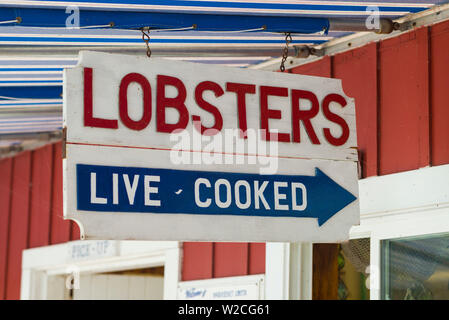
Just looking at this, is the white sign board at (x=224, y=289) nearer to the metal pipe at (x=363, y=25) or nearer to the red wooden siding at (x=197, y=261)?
the red wooden siding at (x=197, y=261)

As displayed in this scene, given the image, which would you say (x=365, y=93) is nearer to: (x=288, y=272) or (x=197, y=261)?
(x=288, y=272)

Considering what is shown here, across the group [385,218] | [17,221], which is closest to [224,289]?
[385,218]

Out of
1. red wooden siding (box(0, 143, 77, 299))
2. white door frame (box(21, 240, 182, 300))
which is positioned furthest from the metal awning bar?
red wooden siding (box(0, 143, 77, 299))

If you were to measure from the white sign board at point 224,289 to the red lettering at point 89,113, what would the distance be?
2.10m

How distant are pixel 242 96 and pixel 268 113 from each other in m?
0.12

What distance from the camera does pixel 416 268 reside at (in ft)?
13.7

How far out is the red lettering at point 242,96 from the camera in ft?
10.9

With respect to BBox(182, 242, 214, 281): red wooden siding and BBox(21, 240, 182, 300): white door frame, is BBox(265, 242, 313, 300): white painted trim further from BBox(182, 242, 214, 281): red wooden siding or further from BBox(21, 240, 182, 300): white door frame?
BBox(21, 240, 182, 300): white door frame

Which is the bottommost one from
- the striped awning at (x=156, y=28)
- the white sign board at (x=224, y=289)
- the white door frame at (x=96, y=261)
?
the white sign board at (x=224, y=289)

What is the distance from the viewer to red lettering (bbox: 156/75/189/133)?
321 centimetres

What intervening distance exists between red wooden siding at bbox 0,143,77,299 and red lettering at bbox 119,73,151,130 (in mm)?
3478

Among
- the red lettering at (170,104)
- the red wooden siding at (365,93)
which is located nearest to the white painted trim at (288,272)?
the red wooden siding at (365,93)
